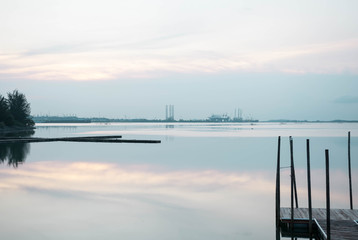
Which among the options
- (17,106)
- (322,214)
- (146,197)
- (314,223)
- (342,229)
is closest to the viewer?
(342,229)

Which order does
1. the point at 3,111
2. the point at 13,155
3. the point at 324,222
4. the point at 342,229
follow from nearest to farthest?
the point at 342,229, the point at 324,222, the point at 13,155, the point at 3,111

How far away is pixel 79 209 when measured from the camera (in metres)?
16.0

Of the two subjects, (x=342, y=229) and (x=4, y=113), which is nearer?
(x=342, y=229)

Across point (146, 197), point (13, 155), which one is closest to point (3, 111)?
point (13, 155)

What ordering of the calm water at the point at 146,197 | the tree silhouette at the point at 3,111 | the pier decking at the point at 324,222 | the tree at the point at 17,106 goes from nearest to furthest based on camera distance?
the pier decking at the point at 324,222 < the calm water at the point at 146,197 < the tree silhouette at the point at 3,111 < the tree at the point at 17,106

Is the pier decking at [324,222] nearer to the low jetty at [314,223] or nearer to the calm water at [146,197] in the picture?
the low jetty at [314,223]

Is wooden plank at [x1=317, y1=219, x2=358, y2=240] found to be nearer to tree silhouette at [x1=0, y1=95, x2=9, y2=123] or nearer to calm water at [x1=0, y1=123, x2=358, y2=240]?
calm water at [x1=0, y1=123, x2=358, y2=240]

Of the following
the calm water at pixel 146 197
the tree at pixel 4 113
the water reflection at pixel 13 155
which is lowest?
the calm water at pixel 146 197

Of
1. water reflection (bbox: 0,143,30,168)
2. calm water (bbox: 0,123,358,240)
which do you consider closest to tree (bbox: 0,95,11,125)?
water reflection (bbox: 0,143,30,168)

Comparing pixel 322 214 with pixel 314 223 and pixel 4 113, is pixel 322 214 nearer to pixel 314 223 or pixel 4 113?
pixel 314 223

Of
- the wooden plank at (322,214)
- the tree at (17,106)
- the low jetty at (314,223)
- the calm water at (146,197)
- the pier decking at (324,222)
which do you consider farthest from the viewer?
the tree at (17,106)

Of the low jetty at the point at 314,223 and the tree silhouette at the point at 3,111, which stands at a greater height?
the tree silhouette at the point at 3,111

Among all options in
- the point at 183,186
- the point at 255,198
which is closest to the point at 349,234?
the point at 255,198

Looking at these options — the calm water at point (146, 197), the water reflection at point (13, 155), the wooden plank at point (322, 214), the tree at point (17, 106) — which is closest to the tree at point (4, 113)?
the tree at point (17, 106)
